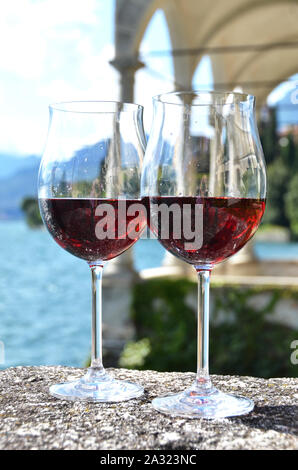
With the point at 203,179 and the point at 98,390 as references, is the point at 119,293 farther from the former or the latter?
the point at 203,179

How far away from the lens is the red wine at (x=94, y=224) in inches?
48.3

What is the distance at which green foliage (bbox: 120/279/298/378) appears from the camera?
394 inches

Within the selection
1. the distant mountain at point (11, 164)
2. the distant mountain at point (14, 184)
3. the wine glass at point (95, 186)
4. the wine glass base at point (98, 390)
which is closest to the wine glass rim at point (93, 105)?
the wine glass at point (95, 186)

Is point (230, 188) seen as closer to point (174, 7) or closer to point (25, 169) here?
point (174, 7)

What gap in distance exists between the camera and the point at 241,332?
10.1m

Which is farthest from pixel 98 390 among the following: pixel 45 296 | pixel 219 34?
pixel 45 296

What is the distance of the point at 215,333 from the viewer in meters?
10.3

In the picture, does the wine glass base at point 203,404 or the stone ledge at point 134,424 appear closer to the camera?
the stone ledge at point 134,424

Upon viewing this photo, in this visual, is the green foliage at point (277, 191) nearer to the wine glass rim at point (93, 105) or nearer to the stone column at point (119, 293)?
the stone column at point (119, 293)

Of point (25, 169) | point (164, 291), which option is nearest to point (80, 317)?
point (25, 169)

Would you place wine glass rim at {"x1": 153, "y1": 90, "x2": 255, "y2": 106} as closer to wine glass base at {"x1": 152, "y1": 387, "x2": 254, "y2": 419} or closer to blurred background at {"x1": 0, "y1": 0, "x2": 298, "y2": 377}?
blurred background at {"x1": 0, "y1": 0, "x2": 298, "y2": 377}

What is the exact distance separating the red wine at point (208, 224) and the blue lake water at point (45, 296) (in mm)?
9737

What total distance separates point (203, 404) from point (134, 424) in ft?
0.50

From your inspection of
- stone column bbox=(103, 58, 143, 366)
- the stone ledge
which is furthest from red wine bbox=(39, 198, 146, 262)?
stone column bbox=(103, 58, 143, 366)
